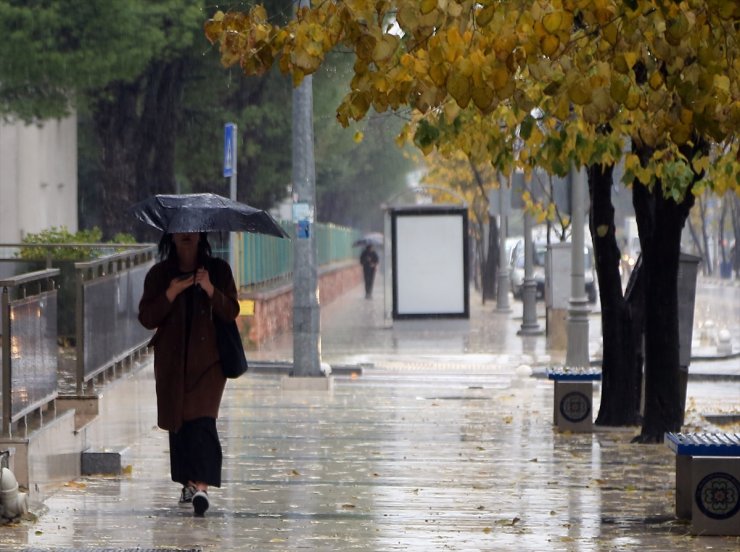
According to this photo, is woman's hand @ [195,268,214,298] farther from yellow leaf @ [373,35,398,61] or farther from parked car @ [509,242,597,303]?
parked car @ [509,242,597,303]

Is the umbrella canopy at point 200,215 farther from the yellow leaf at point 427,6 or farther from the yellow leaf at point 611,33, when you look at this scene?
the yellow leaf at point 427,6

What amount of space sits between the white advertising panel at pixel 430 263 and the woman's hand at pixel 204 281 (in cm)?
2505

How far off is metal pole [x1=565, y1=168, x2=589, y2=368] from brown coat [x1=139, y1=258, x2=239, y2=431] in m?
11.2

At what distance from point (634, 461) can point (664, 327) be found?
58.4 inches

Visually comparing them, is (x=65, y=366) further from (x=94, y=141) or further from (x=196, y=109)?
(x=94, y=141)

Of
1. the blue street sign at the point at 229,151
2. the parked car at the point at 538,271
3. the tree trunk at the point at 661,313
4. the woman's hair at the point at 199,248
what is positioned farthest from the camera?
the parked car at the point at 538,271

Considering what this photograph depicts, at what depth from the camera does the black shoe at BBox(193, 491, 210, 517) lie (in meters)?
10.1

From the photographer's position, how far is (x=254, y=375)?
23000mm

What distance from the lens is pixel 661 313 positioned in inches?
559

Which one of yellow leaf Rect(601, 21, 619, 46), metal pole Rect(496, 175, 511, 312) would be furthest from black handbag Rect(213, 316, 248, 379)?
metal pole Rect(496, 175, 511, 312)

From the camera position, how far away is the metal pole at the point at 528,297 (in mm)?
33812

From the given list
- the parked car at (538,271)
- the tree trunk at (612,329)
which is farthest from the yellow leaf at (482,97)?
the parked car at (538,271)

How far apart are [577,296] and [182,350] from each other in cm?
1229

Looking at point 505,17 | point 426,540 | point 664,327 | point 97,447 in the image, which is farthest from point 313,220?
point 505,17
